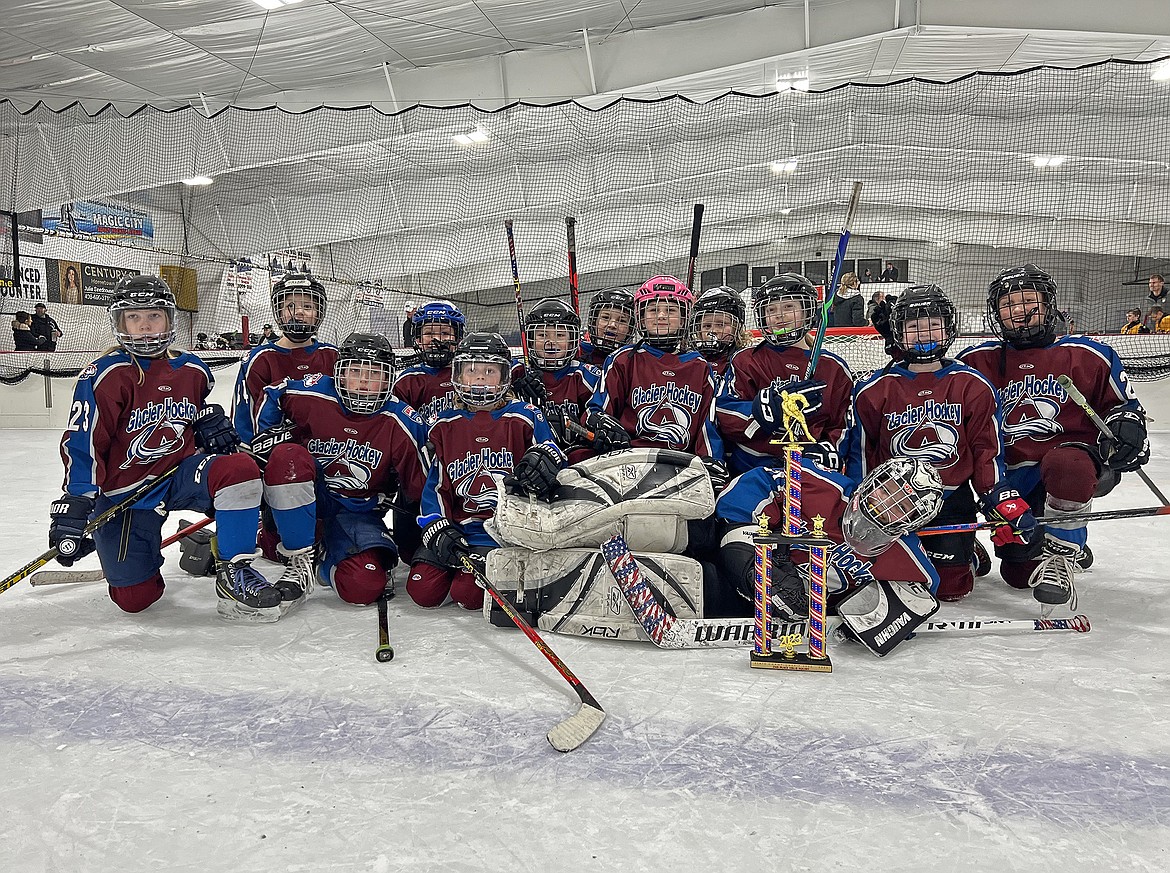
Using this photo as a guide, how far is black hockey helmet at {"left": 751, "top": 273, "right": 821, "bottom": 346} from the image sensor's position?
277cm

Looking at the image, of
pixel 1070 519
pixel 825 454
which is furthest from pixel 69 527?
pixel 1070 519

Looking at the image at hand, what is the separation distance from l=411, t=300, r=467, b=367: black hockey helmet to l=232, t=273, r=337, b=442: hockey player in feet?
1.16

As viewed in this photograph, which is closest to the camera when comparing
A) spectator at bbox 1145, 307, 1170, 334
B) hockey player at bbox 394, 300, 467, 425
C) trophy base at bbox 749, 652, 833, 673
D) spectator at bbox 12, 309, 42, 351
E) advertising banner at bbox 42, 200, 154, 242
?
trophy base at bbox 749, 652, 833, 673

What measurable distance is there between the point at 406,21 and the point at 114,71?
3377mm

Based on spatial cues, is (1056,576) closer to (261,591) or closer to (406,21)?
(261,591)

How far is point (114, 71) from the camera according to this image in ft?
27.9

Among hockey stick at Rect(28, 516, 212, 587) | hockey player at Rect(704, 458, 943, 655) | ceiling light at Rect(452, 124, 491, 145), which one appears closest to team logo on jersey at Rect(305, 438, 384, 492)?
hockey stick at Rect(28, 516, 212, 587)

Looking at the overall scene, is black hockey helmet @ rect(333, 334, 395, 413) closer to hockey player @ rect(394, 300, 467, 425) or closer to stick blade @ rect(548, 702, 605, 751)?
hockey player @ rect(394, 300, 467, 425)

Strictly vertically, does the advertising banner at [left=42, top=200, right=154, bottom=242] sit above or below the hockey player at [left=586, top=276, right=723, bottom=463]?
above

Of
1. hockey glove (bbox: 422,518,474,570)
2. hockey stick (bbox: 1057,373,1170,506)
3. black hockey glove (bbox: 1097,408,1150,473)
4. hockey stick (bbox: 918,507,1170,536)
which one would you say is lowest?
hockey glove (bbox: 422,518,474,570)

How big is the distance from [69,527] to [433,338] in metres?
1.43

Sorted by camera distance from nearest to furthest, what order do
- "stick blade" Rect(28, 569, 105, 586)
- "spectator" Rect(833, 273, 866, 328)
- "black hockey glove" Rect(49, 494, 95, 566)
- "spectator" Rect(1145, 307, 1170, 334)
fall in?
"black hockey glove" Rect(49, 494, 95, 566), "stick blade" Rect(28, 569, 105, 586), "spectator" Rect(833, 273, 866, 328), "spectator" Rect(1145, 307, 1170, 334)

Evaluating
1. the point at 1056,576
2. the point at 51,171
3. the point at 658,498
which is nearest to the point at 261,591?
the point at 658,498

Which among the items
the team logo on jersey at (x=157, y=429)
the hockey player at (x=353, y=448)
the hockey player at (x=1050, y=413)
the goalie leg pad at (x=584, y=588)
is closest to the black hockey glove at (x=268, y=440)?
the hockey player at (x=353, y=448)
